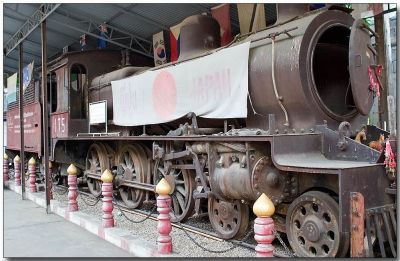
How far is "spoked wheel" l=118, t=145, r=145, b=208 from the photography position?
690 cm

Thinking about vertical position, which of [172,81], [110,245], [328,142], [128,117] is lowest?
[110,245]

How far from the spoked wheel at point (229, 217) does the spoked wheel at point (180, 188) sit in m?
0.66

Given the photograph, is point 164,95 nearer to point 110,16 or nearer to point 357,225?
point 357,225

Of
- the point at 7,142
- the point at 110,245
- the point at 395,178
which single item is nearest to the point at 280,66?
the point at 395,178

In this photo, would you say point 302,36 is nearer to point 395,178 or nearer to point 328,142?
point 328,142

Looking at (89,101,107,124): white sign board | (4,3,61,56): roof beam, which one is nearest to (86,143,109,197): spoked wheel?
(89,101,107,124): white sign board

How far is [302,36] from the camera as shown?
398 cm

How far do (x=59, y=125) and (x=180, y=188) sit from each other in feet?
13.9

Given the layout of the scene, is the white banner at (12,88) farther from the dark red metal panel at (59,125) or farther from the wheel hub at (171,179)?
the wheel hub at (171,179)

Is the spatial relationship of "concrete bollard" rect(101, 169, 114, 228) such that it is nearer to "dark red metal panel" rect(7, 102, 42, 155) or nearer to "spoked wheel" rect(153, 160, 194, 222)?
"spoked wheel" rect(153, 160, 194, 222)

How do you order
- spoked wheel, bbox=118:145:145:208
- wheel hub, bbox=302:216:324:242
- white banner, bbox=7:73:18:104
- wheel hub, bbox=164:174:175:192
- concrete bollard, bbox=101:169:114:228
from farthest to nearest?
white banner, bbox=7:73:18:104, spoked wheel, bbox=118:145:145:208, wheel hub, bbox=164:174:175:192, concrete bollard, bbox=101:169:114:228, wheel hub, bbox=302:216:324:242

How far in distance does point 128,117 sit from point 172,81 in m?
1.51

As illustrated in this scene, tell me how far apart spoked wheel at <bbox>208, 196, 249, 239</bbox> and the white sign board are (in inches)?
137

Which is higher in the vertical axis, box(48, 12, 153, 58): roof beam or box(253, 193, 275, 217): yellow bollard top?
box(48, 12, 153, 58): roof beam
